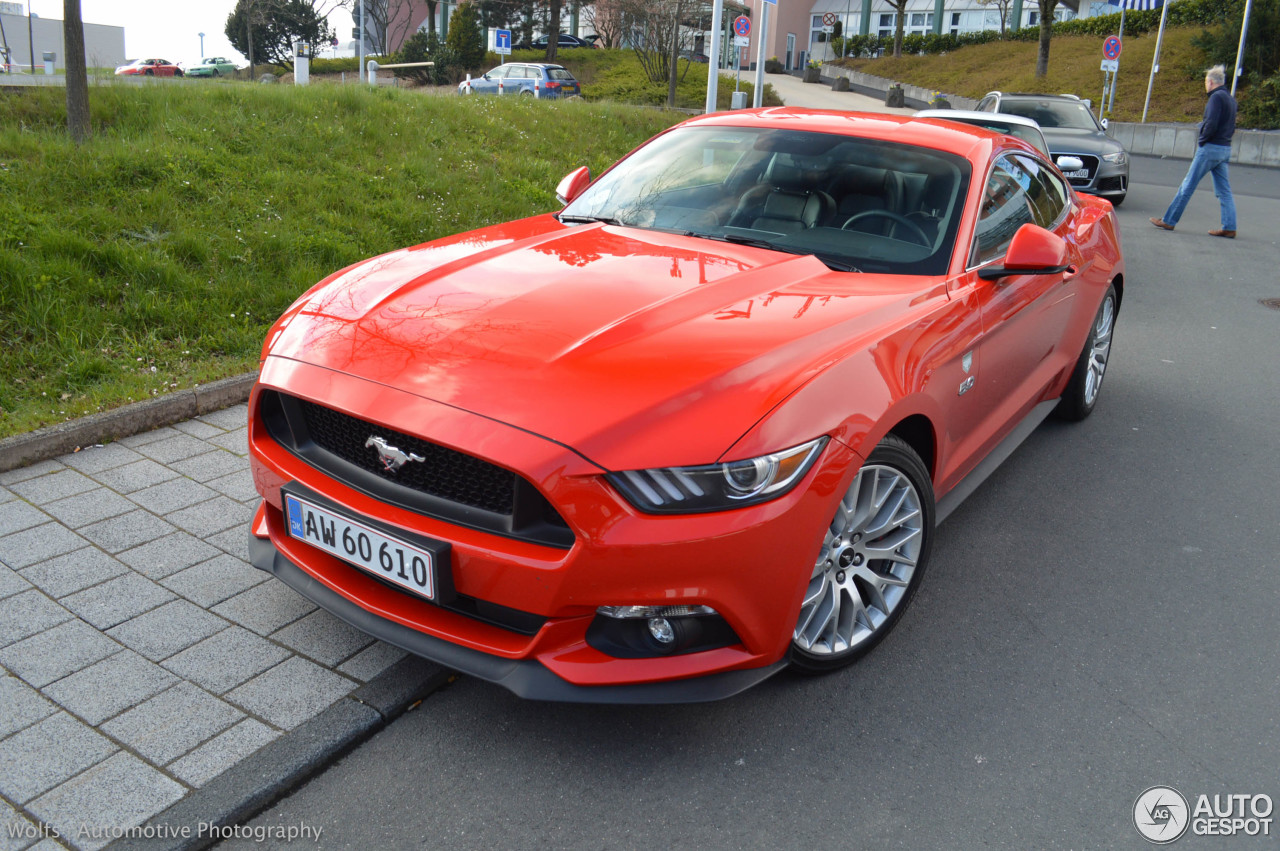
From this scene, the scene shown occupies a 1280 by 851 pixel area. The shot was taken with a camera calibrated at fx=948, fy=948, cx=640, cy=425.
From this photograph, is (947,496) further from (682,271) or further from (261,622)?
(261,622)

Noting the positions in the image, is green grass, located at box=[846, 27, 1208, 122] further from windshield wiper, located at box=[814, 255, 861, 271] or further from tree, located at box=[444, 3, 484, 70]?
windshield wiper, located at box=[814, 255, 861, 271]

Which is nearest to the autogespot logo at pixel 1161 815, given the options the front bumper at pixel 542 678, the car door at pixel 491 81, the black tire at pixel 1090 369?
the front bumper at pixel 542 678

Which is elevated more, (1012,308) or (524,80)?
(524,80)

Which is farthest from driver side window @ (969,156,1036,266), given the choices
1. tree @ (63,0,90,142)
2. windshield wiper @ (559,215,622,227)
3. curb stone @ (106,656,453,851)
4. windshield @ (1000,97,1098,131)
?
windshield @ (1000,97,1098,131)

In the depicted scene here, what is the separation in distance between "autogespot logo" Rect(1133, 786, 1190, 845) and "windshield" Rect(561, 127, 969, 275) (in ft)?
5.63

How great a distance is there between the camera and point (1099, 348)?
5211 mm

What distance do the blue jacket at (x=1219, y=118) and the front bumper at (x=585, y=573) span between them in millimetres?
10881

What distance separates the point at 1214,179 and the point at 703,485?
38.3 ft

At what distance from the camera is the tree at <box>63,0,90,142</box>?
6750mm

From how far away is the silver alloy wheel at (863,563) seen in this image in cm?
264

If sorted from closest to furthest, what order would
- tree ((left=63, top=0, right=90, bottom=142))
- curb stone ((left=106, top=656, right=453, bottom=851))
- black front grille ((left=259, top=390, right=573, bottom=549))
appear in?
curb stone ((left=106, top=656, right=453, bottom=851)), black front grille ((left=259, top=390, right=573, bottom=549)), tree ((left=63, top=0, right=90, bottom=142))

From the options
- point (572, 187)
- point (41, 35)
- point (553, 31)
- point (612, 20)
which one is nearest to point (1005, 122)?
point (572, 187)

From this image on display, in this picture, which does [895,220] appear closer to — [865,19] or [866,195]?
[866,195]

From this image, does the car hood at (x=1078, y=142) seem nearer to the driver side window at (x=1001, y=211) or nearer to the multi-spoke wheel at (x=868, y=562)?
the driver side window at (x=1001, y=211)
